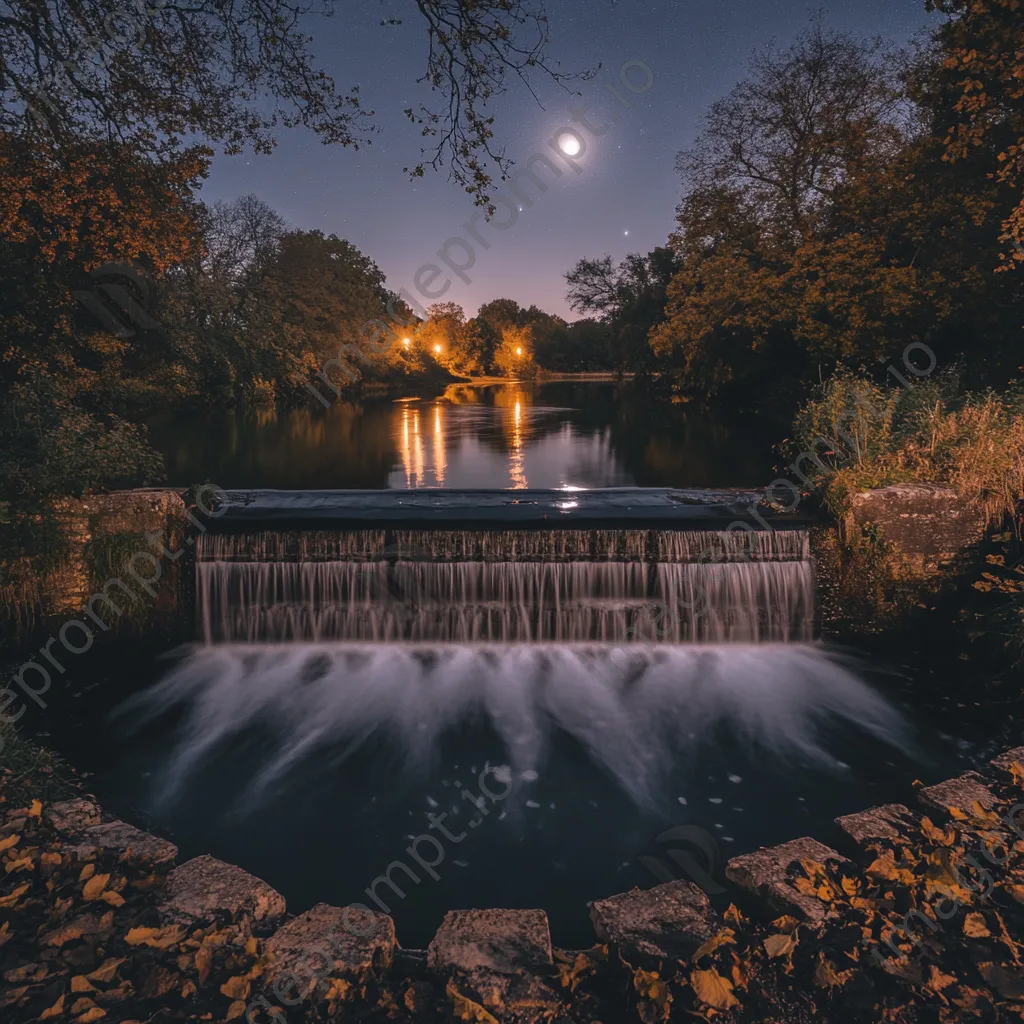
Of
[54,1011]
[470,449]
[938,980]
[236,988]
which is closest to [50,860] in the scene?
[54,1011]

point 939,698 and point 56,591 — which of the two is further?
point 56,591

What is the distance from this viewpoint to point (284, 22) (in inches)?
336

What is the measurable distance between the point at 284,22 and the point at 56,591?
829cm

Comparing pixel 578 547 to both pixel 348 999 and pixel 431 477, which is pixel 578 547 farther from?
pixel 431 477

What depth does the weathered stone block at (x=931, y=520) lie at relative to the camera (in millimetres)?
9195

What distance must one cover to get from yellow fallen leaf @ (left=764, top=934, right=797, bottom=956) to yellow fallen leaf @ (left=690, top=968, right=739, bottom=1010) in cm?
32

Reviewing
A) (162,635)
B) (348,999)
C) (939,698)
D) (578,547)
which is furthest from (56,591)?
(939,698)

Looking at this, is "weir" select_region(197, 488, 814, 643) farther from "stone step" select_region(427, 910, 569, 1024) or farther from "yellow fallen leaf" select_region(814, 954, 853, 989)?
"yellow fallen leaf" select_region(814, 954, 853, 989)

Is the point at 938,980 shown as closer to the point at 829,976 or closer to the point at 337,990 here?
the point at 829,976

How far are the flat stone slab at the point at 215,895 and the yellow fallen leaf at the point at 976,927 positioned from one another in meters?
4.08

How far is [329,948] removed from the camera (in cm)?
374

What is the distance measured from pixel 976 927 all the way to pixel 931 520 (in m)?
6.79

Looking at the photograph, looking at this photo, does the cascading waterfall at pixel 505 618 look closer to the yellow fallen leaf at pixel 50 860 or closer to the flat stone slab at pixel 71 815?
the flat stone slab at pixel 71 815

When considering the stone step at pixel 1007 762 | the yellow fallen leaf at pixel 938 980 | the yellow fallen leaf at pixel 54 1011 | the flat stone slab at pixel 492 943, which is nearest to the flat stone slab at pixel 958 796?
the stone step at pixel 1007 762
